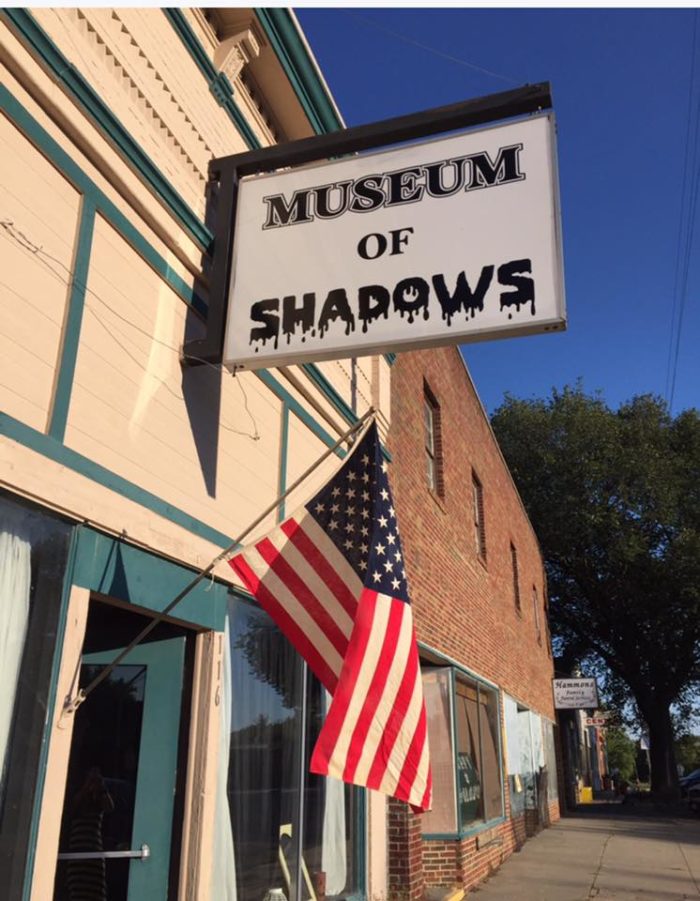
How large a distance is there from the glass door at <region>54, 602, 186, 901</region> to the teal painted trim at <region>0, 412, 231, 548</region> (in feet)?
2.25

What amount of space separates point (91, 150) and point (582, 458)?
3143 cm

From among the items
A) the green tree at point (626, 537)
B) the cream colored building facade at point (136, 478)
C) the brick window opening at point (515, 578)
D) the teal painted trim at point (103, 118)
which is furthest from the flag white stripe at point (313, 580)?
the green tree at point (626, 537)

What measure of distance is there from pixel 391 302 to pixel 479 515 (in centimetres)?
1028

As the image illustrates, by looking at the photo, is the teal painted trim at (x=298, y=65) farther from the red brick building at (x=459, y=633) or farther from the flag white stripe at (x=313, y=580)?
the flag white stripe at (x=313, y=580)

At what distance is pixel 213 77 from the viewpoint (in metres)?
6.23

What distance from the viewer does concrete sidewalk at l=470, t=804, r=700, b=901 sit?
33.2ft

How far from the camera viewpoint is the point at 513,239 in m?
5.21

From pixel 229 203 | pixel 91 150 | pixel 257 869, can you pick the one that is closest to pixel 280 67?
pixel 229 203

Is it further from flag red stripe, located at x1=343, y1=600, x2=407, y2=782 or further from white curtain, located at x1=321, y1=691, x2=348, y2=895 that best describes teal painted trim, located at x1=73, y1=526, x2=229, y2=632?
white curtain, located at x1=321, y1=691, x2=348, y2=895

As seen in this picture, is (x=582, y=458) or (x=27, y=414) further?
(x=582, y=458)

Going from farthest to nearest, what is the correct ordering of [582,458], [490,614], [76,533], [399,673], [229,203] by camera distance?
[582,458], [490,614], [229,203], [399,673], [76,533]

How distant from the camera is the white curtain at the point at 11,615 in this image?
3648 millimetres

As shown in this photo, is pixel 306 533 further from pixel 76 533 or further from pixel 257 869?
pixel 257 869

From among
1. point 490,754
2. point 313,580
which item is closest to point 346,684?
point 313,580
